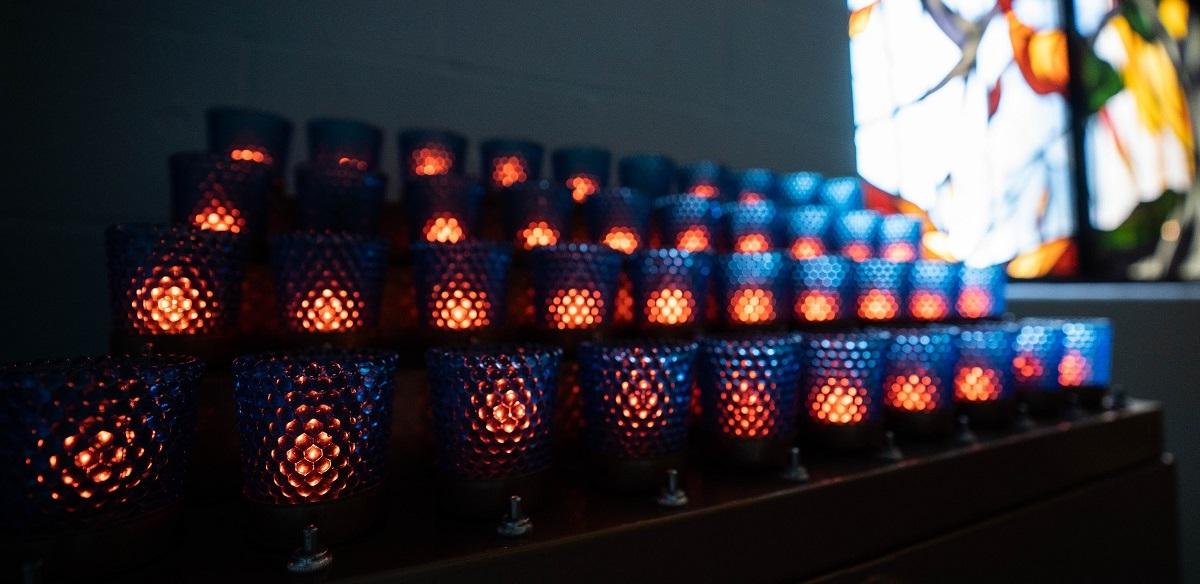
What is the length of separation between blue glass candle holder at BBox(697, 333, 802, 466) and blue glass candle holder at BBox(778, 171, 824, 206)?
42 cm

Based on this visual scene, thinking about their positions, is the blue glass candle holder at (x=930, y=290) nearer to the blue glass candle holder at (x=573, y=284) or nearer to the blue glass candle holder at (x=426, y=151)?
the blue glass candle holder at (x=573, y=284)

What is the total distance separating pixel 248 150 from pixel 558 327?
363 millimetres

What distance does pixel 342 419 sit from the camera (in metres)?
0.29

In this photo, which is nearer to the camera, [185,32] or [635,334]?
[635,334]

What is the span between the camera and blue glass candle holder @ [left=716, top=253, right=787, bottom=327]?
542 millimetres

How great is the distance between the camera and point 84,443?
25 cm

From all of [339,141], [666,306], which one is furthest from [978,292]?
[339,141]

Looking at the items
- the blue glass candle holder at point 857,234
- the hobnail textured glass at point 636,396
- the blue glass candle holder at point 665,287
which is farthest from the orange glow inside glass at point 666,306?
the blue glass candle holder at point 857,234

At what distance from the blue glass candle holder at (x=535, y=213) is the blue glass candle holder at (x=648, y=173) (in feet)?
0.62

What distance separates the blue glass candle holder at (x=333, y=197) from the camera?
46 centimetres

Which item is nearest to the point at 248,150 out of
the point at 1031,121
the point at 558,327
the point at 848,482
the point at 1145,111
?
the point at 558,327

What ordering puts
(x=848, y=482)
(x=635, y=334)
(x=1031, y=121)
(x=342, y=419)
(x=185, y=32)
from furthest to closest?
(x=1031, y=121), (x=185, y=32), (x=635, y=334), (x=848, y=482), (x=342, y=419)

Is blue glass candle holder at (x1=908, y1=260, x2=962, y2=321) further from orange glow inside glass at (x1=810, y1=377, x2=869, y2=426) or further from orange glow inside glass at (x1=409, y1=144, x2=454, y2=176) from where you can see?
orange glow inside glass at (x1=409, y1=144, x2=454, y2=176)

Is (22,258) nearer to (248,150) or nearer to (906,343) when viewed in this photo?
(248,150)
